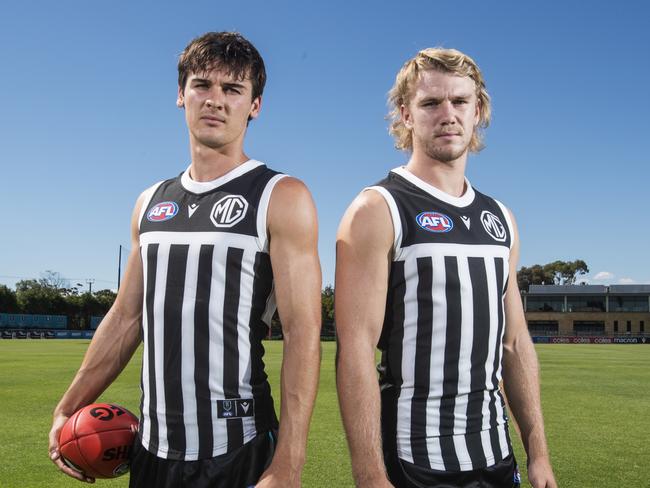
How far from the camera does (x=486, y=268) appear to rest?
281 centimetres

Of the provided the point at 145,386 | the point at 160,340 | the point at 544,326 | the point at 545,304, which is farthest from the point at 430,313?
the point at 545,304

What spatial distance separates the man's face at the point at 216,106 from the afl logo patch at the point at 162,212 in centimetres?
31

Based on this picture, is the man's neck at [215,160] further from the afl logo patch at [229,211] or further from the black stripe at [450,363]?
the black stripe at [450,363]

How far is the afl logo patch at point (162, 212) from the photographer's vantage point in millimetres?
2822

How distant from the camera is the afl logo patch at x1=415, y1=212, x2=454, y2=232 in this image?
2.75 m

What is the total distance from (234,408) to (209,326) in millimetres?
334

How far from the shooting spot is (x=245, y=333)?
8.59 feet

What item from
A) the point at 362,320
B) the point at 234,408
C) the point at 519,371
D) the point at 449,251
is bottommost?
the point at 234,408

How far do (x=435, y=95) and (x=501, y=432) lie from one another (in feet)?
4.82

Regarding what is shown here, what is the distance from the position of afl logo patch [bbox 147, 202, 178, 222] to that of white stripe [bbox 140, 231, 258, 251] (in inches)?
3.5

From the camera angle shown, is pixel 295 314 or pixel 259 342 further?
pixel 259 342

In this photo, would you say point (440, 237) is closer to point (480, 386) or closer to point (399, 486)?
point (480, 386)

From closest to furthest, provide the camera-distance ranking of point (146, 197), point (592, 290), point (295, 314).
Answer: point (295, 314) → point (146, 197) → point (592, 290)

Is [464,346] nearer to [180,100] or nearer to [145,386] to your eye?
[145,386]
